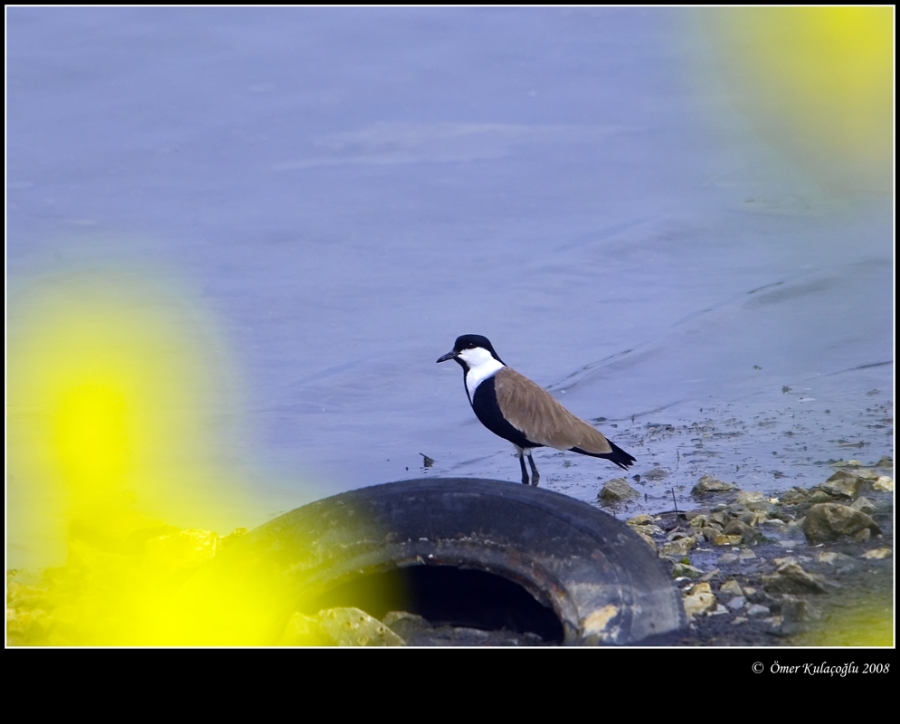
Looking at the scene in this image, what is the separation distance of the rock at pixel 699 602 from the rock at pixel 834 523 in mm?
858

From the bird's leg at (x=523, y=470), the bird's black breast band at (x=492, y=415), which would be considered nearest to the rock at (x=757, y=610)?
the bird's leg at (x=523, y=470)

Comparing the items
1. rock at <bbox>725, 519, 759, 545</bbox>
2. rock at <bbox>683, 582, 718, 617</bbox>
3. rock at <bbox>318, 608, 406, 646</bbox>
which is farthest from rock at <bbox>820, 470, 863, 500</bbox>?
rock at <bbox>318, 608, 406, 646</bbox>

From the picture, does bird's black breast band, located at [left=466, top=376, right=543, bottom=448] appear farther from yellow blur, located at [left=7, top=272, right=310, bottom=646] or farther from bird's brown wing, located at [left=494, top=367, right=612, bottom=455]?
yellow blur, located at [left=7, top=272, right=310, bottom=646]

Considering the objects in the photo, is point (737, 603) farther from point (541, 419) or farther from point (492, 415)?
point (492, 415)

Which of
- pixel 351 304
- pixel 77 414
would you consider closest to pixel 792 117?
pixel 351 304

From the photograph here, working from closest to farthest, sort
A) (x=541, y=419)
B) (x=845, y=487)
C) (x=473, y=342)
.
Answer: (x=845, y=487)
(x=541, y=419)
(x=473, y=342)

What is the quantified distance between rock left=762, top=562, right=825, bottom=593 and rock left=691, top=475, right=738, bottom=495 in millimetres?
1766

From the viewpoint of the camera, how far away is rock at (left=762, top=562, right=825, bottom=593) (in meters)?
5.14

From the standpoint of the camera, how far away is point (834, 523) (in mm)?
5797

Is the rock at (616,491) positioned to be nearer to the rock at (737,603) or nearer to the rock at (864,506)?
the rock at (864,506)

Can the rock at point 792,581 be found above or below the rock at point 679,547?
below

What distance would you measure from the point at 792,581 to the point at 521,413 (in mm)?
2785

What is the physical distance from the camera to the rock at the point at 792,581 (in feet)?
16.9

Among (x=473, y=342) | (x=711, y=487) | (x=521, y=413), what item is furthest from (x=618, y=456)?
(x=473, y=342)
